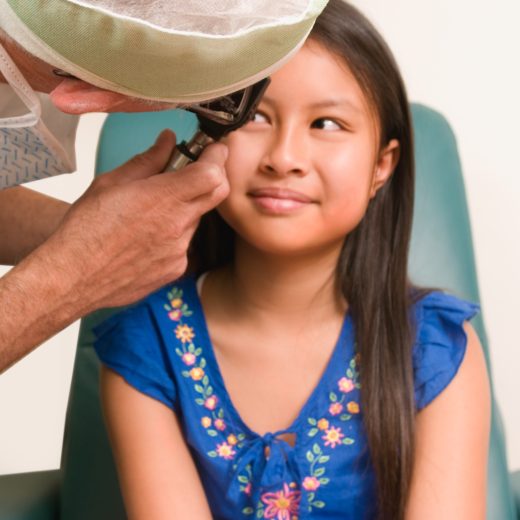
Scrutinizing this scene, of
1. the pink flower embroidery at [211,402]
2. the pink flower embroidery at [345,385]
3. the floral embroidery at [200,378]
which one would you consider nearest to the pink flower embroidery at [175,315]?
the floral embroidery at [200,378]

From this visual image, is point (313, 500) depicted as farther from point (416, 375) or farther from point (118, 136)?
point (118, 136)

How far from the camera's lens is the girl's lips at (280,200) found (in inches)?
43.7

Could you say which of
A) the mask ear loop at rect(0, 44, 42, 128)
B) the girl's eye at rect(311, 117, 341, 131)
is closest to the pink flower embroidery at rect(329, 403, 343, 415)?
the girl's eye at rect(311, 117, 341, 131)

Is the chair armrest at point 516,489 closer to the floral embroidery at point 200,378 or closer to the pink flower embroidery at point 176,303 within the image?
the floral embroidery at point 200,378

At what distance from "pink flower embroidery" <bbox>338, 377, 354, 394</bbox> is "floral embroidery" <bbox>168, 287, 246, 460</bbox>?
0.43 ft

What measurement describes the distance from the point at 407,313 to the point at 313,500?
0.25 metres

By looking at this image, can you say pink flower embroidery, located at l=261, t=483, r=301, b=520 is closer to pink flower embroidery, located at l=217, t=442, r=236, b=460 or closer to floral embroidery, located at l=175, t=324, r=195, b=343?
pink flower embroidery, located at l=217, t=442, r=236, b=460

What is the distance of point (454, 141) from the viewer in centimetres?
156

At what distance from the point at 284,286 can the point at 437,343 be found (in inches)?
7.7

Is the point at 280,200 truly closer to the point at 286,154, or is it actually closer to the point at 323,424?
the point at 286,154

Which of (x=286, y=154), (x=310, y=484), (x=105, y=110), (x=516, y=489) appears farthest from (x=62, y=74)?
(x=516, y=489)

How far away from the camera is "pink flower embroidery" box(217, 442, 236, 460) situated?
123 centimetres

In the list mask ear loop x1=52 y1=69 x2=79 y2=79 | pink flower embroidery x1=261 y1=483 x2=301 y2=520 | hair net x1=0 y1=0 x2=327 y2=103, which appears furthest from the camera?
pink flower embroidery x1=261 y1=483 x2=301 y2=520

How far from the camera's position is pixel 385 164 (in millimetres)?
1250
